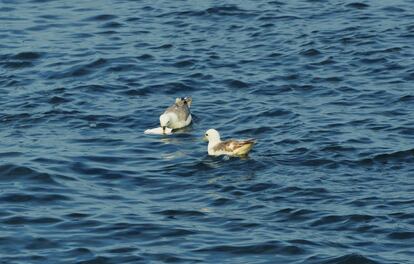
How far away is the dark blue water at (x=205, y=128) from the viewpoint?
1898 cm

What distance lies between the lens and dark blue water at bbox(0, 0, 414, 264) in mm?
18984

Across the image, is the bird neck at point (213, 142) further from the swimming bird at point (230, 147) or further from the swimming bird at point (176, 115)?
the swimming bird at point (176, 115)

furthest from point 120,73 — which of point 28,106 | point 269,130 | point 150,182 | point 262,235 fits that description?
point 262,235

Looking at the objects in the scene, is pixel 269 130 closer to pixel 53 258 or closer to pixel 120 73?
pixel 120 73

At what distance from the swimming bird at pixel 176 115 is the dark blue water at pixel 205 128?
30 cm

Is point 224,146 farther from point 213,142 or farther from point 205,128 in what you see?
point 205,128

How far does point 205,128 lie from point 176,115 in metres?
0.93

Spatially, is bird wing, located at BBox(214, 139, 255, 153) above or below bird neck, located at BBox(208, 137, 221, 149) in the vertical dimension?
above

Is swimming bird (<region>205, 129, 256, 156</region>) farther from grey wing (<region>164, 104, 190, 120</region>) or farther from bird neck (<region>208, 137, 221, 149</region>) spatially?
grey wing (<region>164, 104, 190, 120</region>)

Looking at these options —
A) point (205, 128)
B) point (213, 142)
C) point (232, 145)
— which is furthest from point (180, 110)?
point (232, 145)

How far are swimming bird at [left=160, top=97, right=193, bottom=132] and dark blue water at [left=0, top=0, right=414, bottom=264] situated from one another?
30 centimetres

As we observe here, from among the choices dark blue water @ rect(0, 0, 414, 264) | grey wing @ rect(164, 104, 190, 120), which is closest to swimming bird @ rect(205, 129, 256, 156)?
dark blue water @ rect(0, 0, 414, 264)

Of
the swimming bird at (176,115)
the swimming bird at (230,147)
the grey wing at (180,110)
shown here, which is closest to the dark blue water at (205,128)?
the swimming bird at (230,147)

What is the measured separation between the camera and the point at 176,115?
25.0 m
